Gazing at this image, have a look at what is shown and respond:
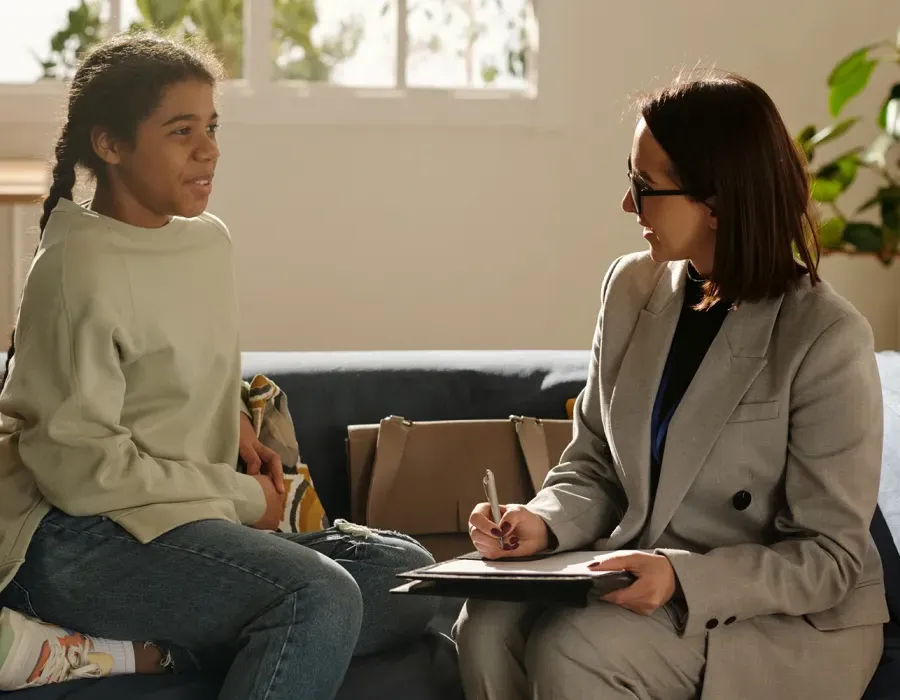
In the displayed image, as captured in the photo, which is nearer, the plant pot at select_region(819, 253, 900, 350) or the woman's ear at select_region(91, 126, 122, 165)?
the woman's ear at select_region(91, 126, 122, 165)

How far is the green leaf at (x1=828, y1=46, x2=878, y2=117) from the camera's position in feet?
11.0

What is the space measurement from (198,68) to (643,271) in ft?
2.51

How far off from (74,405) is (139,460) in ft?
0.40

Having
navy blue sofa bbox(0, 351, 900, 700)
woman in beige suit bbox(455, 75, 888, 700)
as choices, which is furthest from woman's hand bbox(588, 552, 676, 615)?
navy blue sofa bbox(0, 351, 900, 700)

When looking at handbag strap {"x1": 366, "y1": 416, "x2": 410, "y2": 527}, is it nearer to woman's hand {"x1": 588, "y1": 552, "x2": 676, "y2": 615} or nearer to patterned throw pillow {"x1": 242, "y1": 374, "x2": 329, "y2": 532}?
patterned throw pillow {"x1": 242, "y1": 374, "x2": 329, "y2": 532}

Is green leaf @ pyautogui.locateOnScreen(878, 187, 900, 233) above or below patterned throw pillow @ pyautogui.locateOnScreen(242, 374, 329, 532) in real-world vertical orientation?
above

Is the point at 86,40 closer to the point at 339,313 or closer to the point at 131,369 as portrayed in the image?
the point at 339,313

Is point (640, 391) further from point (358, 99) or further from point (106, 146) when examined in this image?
point (358, 99)

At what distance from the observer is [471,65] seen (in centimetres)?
386

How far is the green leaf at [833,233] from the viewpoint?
11.0 feet

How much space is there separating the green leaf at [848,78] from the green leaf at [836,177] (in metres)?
0.14

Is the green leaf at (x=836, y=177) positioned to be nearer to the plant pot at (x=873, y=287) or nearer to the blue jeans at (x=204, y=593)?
the plant pot at (x=873, y=287)

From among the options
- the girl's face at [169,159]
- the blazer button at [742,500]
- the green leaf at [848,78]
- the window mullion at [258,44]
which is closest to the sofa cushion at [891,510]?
the blazer button at [742,500]

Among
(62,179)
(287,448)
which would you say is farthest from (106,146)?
(287,448)
